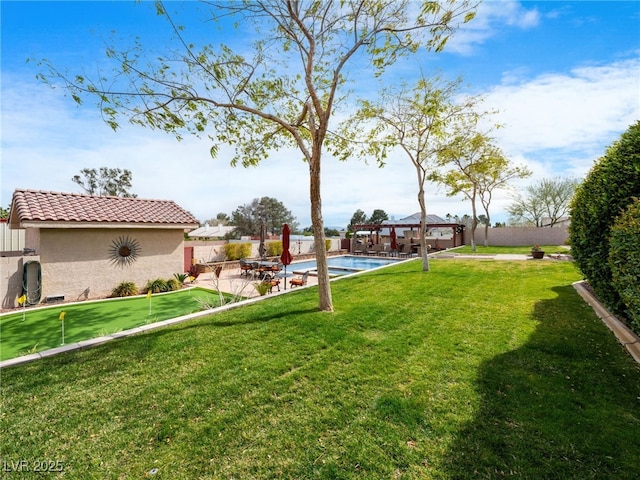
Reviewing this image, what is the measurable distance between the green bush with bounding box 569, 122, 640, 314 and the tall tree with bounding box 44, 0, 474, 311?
3882 mm

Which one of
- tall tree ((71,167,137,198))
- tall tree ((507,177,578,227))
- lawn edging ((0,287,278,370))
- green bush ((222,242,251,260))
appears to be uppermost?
tall tree ((71,167,137,198))

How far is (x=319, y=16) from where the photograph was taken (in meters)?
6.48

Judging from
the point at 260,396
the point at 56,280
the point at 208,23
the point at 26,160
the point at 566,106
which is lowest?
the point at 260,396

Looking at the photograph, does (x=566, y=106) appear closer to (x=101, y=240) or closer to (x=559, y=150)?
(x=559, y=150)

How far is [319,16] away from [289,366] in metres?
7.28

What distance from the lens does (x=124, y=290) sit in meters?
11.0

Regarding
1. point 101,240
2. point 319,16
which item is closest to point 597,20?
point 319,16

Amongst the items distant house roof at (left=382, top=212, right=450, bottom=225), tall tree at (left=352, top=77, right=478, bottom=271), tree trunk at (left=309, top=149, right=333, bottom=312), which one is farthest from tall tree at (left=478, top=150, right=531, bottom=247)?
tree trunk at (left=309, top=149, right=333, bottom=312)

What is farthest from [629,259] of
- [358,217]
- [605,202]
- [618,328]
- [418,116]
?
[358,217]

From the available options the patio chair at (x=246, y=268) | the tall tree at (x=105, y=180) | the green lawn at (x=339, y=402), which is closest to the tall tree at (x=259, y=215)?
the tall tree at (x=105, y=180)

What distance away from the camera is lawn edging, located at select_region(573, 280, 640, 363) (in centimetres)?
437

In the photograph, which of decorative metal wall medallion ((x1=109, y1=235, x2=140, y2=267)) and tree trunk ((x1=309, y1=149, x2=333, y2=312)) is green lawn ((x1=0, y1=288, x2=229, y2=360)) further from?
tree trunk ((x1=309, y1=149, x2=333, y2=312))

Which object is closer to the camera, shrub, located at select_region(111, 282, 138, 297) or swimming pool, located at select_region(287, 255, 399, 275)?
shrub, located at select_region(111, 282, 138, 297)

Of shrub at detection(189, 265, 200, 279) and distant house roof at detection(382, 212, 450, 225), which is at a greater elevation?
distant house roof at detection(382, 212, 450, 225)
